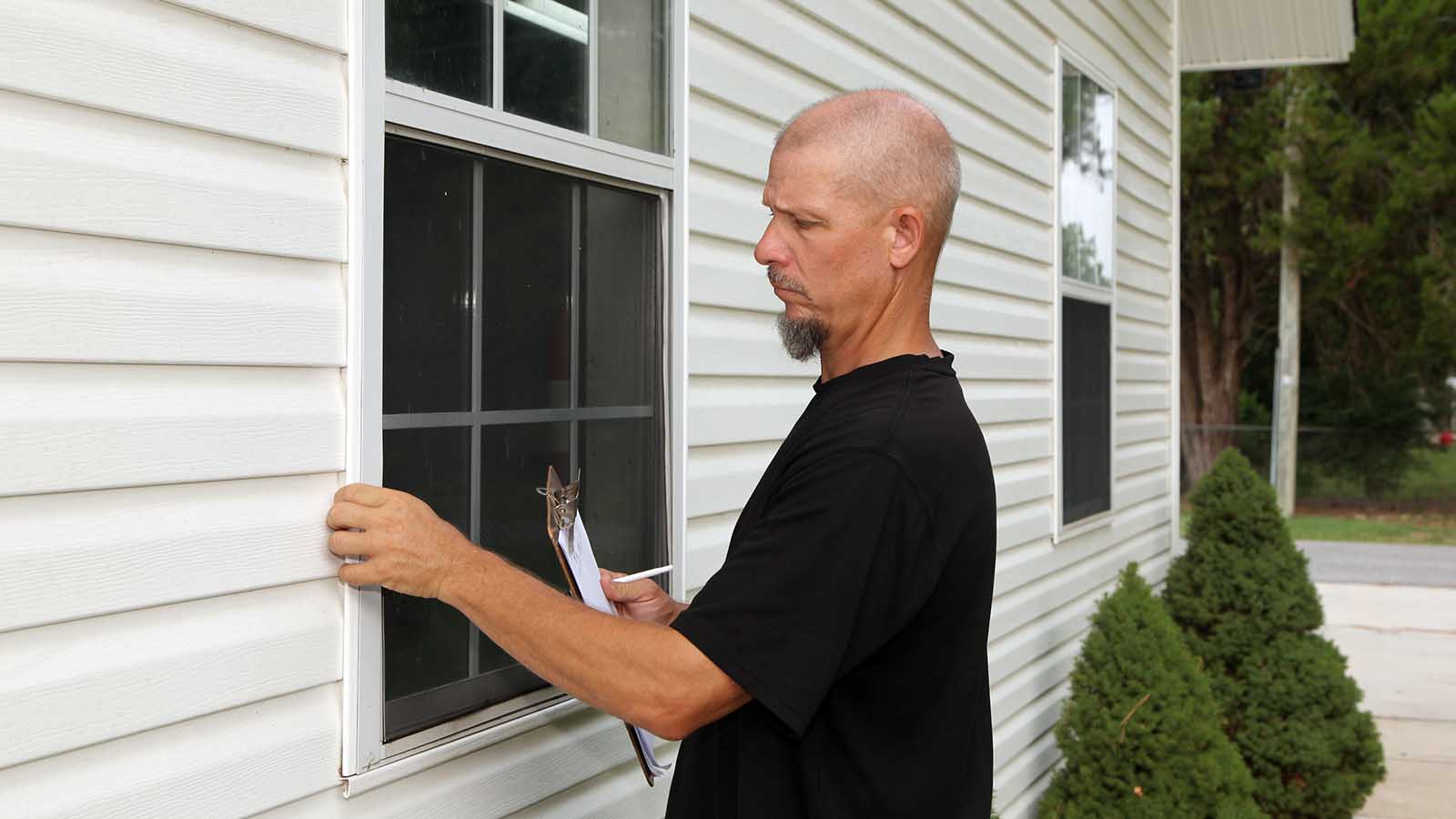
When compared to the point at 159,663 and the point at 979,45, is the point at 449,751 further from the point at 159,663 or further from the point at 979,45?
the point at 979,45

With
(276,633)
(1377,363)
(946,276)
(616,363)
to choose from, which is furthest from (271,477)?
(1377,363)

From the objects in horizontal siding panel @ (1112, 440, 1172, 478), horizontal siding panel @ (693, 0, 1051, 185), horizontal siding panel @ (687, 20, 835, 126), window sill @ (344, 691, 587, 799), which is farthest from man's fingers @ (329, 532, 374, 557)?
horizontal siding panel @ (1112, 440, 1172, 478)

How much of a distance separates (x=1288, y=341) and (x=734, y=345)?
1990 cm

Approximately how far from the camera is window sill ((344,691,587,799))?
2.11 m

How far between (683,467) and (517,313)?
0.63 meters

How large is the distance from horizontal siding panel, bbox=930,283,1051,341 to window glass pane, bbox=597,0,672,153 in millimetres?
1520

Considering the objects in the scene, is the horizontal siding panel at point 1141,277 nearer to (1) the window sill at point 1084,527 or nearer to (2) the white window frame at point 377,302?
(1) the window sill at point 1084,527

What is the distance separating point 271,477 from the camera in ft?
6.37

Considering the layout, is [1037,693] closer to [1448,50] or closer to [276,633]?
[276,633]

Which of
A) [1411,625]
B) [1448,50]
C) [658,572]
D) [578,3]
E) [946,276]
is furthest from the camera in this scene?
[1448,50]

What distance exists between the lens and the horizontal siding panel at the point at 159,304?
63.5 inches

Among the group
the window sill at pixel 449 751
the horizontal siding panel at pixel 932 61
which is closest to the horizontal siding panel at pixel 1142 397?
the horizontal siding panel at pixel 932 61

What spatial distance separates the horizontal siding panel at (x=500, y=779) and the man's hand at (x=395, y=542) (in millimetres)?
396

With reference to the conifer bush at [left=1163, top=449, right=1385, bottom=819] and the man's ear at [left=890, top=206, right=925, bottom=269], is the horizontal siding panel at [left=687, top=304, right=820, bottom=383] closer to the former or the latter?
the man's ear at [left=890, top=206, right=925, bottom=269]
